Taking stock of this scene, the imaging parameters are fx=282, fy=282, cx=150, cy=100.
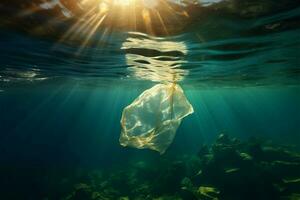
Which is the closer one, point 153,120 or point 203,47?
point 153,120

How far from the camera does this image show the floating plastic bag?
26.4ft

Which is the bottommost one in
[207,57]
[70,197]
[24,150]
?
[24,150]

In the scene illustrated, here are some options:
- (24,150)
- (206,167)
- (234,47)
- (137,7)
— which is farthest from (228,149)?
(24,150)

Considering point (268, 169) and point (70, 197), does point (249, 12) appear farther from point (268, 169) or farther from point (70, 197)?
point (70, 197)

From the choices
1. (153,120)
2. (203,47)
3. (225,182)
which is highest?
(203,47)

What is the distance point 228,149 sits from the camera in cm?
2117

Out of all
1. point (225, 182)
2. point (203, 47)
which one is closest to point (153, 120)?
point (203, 47)

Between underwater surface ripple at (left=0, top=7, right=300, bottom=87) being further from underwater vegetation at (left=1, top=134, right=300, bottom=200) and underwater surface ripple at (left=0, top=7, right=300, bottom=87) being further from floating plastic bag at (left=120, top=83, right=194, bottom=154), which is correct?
underwater vegetation at (left=1, top=134, right=300, bottom=200)

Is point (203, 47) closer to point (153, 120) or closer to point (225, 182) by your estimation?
point (153, 120)

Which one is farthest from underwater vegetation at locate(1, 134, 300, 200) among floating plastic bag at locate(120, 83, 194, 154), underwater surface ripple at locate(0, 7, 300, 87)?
floating plastic bag at locate(120, 83, 194, 154)

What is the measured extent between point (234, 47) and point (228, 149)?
402 inches

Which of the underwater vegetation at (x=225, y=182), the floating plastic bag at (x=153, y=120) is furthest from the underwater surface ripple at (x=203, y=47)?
the underwater vegetation at (x=225, y=182)

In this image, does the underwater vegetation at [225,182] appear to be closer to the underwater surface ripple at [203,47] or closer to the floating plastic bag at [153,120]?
the underwater surface ripple at [203,47]

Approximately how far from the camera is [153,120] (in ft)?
27.6
